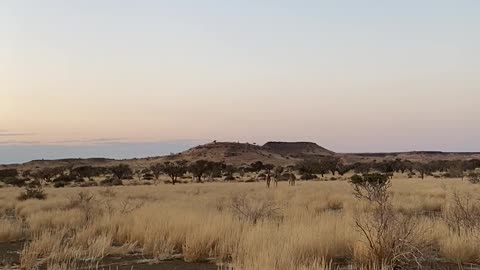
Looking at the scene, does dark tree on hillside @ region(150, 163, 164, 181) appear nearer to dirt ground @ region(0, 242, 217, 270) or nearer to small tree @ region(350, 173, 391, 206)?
small tree @ region(350, 173, 391, 206)

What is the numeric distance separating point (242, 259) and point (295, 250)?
0.85 m

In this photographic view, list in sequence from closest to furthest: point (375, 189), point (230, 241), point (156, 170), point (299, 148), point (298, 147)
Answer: point (230, 241) < point (375, 189) < point (156, 170) < point (299, 148) < point (298, 147)

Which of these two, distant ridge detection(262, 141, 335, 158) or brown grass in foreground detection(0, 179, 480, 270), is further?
distant ridge detection(262, 141, 335, 158)

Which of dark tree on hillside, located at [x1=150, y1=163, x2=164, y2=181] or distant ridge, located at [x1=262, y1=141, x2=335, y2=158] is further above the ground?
distant ridge, located at [x1=262, y1=141, x2=335, y2=158]

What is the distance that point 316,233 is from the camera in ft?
29.7

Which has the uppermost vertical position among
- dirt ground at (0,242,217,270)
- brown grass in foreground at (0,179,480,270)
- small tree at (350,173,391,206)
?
small tree at (350,173,391,206)

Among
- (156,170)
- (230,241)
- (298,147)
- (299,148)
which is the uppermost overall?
(298,147)

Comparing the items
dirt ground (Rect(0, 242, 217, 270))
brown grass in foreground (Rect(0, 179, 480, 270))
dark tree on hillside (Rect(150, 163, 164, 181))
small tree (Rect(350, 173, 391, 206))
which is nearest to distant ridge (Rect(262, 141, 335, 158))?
dark tree on hillside (Rect(150, 163, 164, 181))

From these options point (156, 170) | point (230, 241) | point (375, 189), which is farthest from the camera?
point (156, 170)

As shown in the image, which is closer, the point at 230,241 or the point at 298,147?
the point at 230,241

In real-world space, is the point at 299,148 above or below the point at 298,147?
below

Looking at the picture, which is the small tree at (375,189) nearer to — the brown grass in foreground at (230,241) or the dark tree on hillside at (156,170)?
the brown grass in foreground at (230,241)

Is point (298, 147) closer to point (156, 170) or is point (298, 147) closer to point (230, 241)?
point (156, 170)

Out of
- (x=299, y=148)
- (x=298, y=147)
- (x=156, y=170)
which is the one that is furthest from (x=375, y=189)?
(x=298, y=147)
